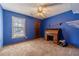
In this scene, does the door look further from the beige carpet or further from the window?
the window

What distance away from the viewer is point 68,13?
1642mm

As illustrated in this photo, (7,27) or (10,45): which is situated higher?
(7,27)

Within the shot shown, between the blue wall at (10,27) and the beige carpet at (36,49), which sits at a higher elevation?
the blue wall at (10,27)

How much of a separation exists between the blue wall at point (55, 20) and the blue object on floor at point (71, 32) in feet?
0.24

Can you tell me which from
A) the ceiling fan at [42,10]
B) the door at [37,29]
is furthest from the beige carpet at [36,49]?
the ceiling fan at [42,10]

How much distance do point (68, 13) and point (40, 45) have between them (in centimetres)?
64

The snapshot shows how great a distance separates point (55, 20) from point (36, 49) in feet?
1.73

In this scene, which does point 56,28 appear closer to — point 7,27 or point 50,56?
point 50,56

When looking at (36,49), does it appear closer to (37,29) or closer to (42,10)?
(37,29)

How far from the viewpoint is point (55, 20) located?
1.70 meters

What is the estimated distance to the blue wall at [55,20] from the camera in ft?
5.39

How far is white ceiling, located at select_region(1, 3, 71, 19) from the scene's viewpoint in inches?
65.3

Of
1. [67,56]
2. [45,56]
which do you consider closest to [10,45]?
[45,56]

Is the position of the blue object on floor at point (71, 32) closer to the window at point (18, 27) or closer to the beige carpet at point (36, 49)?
the beige carpet at point (36, 49)
